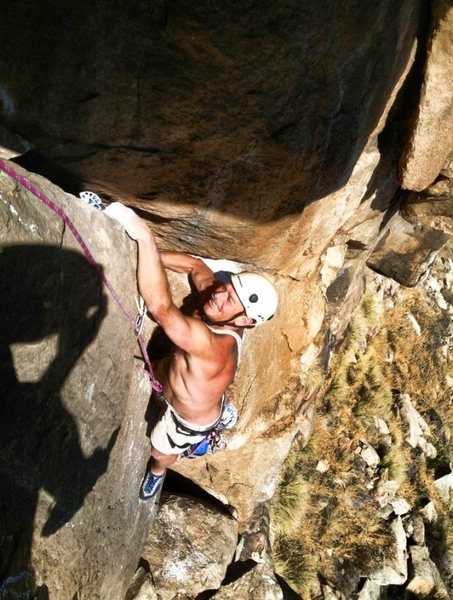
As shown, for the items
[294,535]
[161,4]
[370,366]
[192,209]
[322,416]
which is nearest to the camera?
[161,4]

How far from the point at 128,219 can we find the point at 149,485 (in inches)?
111

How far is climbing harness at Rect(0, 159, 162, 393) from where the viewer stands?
329 cm

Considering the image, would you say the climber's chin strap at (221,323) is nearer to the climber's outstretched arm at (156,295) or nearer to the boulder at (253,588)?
the climber's outstretched arm at (156,295)

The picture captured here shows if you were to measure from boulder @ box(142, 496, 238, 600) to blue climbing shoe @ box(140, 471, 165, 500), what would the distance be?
1.19 meters

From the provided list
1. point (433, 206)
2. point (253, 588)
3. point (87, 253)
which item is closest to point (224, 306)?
point (87, 253)

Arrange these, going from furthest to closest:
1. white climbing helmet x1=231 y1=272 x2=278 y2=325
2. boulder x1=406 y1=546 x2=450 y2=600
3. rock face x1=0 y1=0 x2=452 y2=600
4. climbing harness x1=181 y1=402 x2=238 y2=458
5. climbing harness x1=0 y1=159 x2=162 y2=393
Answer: boulder x1=406 y1=546 x2=450 y2=600
climbing harness x1=181 y1=402 x2=238 y2=458
white climbing helmet x1=231 y1=272 x2=278 y2=325
rock face x1=0 y1=0 x2=452 y2=600
climbing harness x1=0 y1=159 x2=162 y2=393

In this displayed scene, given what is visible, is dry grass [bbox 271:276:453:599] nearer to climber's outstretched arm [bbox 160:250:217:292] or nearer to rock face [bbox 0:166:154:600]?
rock face [bbox 0:166:154:600]

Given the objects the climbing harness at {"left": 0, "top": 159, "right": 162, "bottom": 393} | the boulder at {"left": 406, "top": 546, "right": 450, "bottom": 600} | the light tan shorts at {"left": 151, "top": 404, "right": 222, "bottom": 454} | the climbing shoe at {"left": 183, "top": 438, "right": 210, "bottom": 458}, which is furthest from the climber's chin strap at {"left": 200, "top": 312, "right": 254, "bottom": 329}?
the boulder at {"left": 406, "top": 546, "right": 450, "bottom": 600}

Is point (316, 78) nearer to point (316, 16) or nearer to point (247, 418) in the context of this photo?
point (316, 16)

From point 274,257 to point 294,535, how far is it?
6392 mm

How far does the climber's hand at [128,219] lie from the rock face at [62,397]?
4.2 inches

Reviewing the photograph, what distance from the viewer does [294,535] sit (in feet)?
33.3

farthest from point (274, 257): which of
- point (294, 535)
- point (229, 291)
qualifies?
point (294, 535)

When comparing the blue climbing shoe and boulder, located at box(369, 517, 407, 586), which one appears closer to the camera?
the blue climbing shoe
